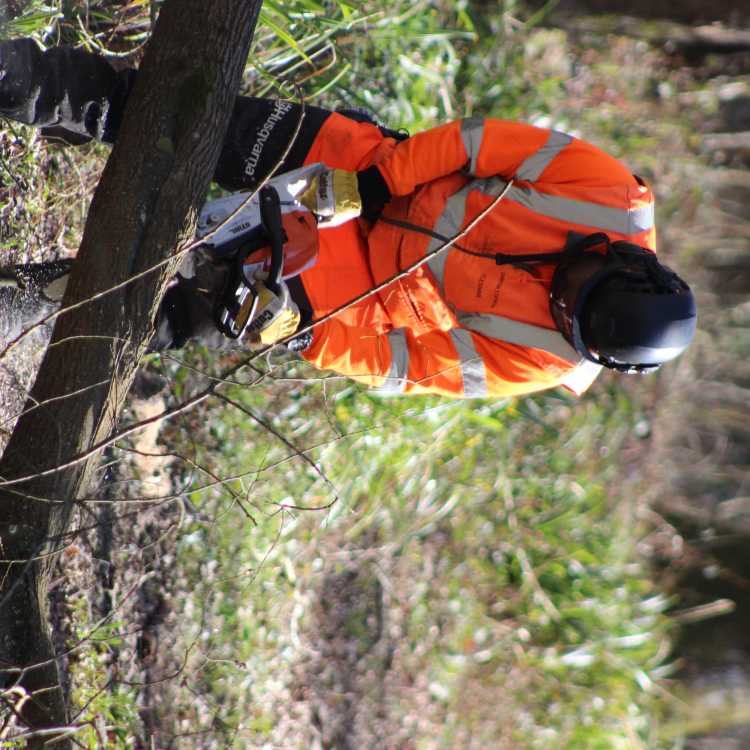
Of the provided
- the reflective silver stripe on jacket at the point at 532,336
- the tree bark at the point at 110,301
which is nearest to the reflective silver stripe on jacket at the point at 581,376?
the reflective silver stripe on jacket at the point at 532,336

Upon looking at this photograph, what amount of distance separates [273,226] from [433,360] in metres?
0.74

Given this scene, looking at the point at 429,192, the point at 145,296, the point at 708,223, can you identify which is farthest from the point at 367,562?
the point at 708,223

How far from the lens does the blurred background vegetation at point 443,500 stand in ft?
10.1

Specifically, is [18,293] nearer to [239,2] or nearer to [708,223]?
[239,2]

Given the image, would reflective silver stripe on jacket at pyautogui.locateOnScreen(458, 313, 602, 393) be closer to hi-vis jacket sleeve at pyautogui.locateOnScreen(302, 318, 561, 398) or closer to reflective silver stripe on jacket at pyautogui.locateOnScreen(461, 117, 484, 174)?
hi-vis jacket sleeve at pyautogui.locateOnScreen(302, 318, 561, 398)

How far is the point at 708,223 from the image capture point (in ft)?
18.6

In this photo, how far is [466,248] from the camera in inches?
94.0

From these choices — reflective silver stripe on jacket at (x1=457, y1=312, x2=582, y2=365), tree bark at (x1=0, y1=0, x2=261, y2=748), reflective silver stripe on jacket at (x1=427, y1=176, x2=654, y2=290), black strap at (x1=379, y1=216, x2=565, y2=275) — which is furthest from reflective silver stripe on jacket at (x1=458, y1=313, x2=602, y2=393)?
tree bark at (x1=0, y1=0, x2=261, y2=748)

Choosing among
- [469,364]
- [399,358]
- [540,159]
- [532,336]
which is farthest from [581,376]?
[540,159]

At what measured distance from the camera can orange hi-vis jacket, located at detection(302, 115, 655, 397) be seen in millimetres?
2254

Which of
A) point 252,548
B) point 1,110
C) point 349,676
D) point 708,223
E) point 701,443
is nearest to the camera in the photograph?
point 1,110

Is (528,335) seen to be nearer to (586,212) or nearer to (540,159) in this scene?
(586,212)

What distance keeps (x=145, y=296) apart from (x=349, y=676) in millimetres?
3306

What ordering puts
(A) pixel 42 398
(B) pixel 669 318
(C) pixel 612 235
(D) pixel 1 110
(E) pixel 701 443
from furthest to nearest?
(E) pixel 701 443, (C) pixel 612 235, (B) pixel 669 318, (D) pixel 1 110, (A) pixel 42 398
